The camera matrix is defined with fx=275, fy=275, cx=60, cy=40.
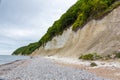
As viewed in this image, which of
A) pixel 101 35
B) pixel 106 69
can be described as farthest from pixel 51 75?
pixel 101 35

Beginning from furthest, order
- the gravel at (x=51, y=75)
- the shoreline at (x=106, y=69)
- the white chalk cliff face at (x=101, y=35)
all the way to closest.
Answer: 1. the white chalk cliff face at (x=101, y=35)
2. the shoreline at (x=106, y=69)
3. the gravel at (x=51, y=75)

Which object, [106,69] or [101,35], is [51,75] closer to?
[106,69]

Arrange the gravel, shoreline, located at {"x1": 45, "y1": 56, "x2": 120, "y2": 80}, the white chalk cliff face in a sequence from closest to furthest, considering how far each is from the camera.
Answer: the gravel
shoreline, located at {"x1": 45, "y1": 56, "x2": 120, "y2": 80}
the white chalk cliff face

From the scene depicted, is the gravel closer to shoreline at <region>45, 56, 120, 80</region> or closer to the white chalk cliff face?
shoreline at <region>45, 56, 120, 80</region>

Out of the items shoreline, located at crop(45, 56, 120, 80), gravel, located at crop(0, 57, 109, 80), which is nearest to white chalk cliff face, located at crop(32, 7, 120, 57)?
shoreline, located at crop(45, 56, 120, 80)

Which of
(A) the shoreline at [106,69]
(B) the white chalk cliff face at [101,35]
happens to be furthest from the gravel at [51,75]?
(B) the white chalk cliff face at [101,35]

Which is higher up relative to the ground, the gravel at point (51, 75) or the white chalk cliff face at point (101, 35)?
the white chalk cliff face at point (101, 35)

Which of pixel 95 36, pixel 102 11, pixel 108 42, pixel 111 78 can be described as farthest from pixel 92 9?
pixel 111 78

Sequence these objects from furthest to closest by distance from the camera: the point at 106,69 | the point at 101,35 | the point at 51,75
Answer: the point at 101,35, the point at 106,69, the point at 51,75

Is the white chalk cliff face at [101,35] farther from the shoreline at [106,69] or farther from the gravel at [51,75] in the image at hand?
the gravel at [51,75]

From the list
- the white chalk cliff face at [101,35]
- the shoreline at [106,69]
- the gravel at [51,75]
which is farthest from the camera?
the white chalk cliff face at [101,35]

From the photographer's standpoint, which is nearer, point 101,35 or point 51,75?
point 51,75

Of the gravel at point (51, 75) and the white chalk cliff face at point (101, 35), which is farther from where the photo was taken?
the white chalk cliff face at point (101, 35)

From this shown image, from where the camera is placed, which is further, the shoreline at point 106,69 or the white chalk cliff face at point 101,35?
the white chalk cliff face at point 101,35
